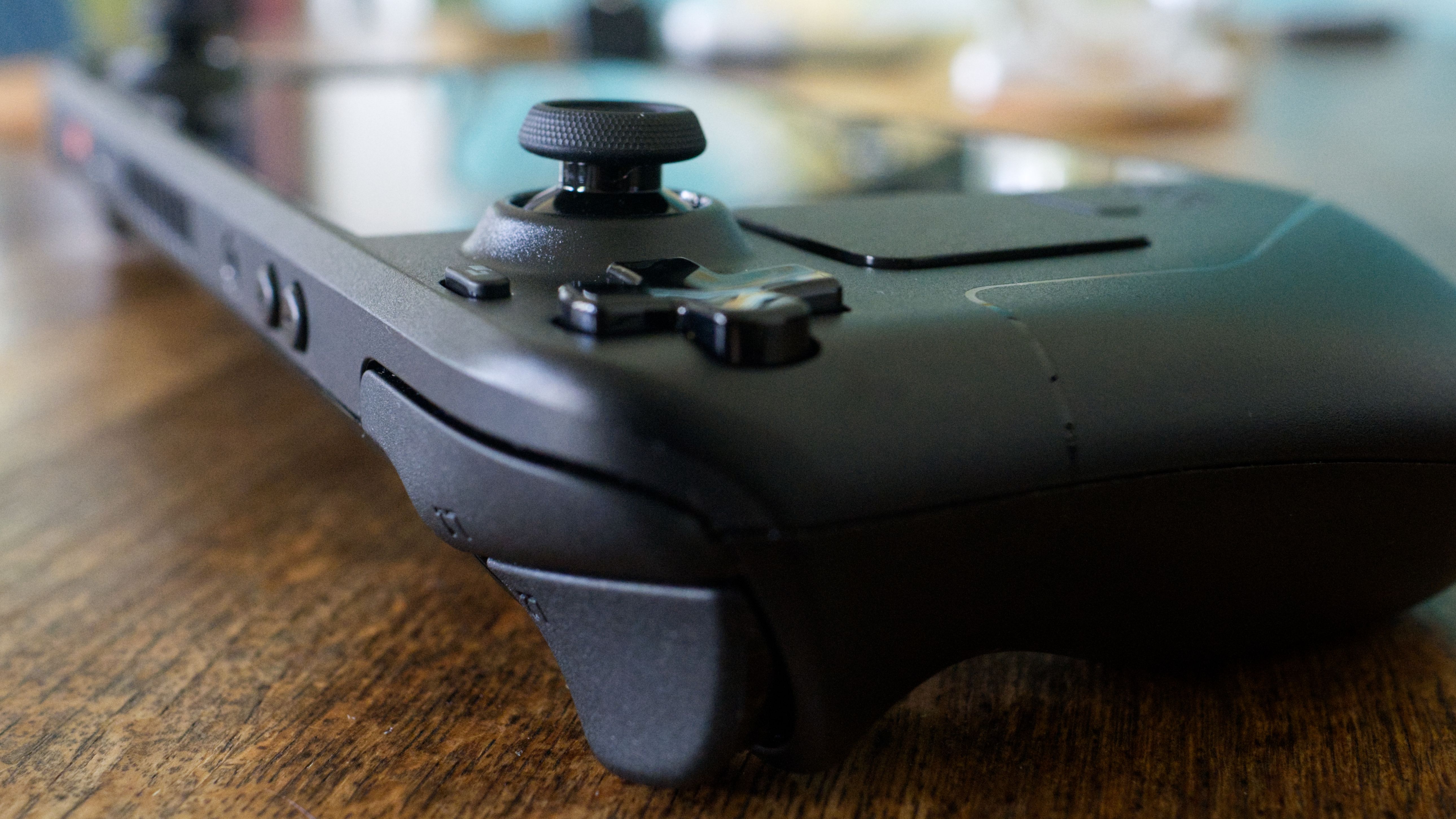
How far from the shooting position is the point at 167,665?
36 centimetres

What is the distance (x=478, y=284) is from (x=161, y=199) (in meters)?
0.39

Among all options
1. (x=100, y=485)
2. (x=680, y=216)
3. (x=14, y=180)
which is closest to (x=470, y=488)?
(x=680, y=216)

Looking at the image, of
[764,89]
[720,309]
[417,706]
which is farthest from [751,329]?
[764,89]

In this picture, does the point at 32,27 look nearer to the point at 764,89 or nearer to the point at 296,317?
the point at 764,89

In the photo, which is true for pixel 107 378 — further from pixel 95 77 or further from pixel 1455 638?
pixel 1455 638

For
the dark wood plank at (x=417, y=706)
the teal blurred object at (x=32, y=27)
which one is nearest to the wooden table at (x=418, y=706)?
the dark wood plank at (x=417, y=706)

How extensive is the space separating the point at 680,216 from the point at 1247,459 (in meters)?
0.16

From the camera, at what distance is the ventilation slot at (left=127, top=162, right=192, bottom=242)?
0.57m

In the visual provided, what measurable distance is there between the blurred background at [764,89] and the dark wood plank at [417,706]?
0.41 feet

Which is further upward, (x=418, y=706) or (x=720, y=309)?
(x=720, y=309)

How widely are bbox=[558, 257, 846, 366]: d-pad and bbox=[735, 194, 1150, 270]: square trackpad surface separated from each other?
0.22 feet

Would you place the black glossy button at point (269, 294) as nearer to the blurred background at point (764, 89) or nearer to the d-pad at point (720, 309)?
the blurred background at point (764, 89)

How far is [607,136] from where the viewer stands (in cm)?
34

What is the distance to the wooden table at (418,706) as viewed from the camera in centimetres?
30
